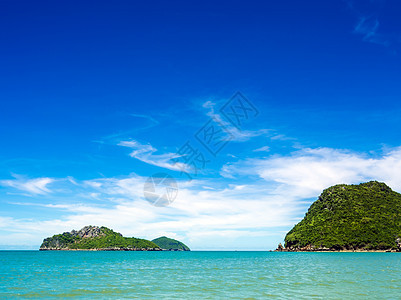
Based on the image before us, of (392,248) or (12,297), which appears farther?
(392,248)

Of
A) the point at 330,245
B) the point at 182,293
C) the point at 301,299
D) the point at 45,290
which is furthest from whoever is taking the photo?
the point at 330,245

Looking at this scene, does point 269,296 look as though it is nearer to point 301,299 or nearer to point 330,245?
point 301,299

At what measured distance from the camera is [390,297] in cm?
2402

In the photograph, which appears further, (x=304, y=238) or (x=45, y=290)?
(x=304, y=238)

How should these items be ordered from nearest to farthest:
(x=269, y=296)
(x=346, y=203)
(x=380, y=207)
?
(x=269, y=296), (x=380, y=207), (x=346, y=203)

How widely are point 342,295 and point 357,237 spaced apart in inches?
6459

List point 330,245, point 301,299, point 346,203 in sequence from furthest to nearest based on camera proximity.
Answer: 1. point 346,203
2. point 330,245
3. point 301,299

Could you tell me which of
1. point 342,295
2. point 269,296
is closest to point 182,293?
point 269,296

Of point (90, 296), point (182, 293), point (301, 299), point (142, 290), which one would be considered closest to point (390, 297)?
point (301, 299)

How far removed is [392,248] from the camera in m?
157

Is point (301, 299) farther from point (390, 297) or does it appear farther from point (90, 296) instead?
point (90, 296)

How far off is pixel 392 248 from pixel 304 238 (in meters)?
51.5

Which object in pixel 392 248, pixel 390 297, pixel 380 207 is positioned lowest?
pixel 390 297

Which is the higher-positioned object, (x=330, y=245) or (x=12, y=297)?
(x=330, y=245)
